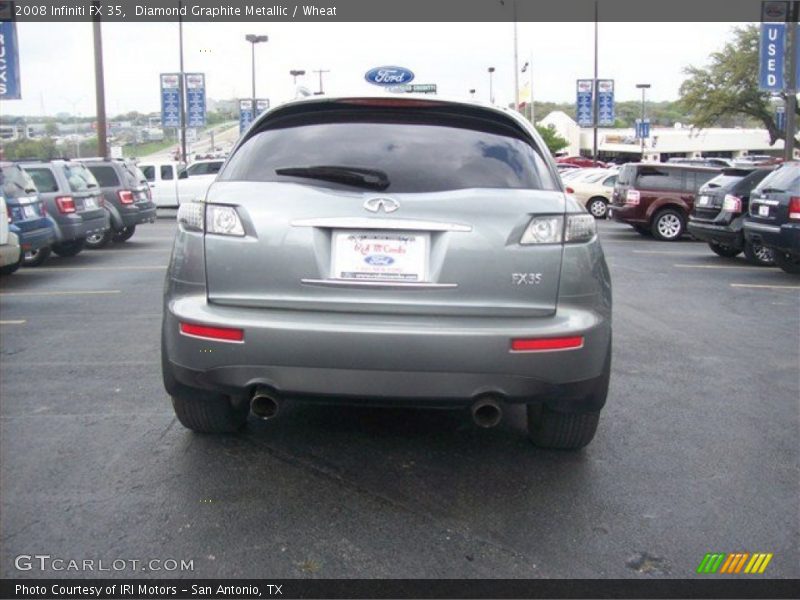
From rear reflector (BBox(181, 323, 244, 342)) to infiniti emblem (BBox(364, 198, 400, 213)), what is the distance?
74cm

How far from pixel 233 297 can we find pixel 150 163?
86.7 ft

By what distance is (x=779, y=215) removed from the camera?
1147 centimetres

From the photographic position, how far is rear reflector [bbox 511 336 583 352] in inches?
143

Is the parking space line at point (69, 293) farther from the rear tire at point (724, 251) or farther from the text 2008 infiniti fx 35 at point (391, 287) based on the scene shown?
the rear tire at point (724, 251)

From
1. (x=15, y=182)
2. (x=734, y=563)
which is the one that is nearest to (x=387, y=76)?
(x=734, y=563)

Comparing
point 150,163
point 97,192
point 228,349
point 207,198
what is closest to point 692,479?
point 228,349

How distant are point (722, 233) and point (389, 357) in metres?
11.6

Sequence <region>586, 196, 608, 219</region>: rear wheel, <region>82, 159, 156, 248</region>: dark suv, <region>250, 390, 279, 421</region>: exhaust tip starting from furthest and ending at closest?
<region>586, 196, 608, 219</region>: rear wheel
<region>82, 159, 156, 248</region>: dark suv
<region>250, 390, 279, 421</region>: exhaust tip

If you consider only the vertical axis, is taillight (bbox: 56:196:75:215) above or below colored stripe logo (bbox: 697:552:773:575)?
above

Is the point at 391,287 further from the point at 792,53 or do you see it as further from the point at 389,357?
the point at 792,53

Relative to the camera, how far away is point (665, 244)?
701 inches

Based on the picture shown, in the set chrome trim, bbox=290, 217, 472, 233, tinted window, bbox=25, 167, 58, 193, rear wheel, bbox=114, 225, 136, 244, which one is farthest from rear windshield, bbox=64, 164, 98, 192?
chrome trim, bbox=290, 217, 472, 233

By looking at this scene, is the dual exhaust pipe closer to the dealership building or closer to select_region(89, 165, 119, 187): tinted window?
select_region(89, 165, 119, 187): tinted window

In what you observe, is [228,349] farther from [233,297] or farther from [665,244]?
[665,244]
